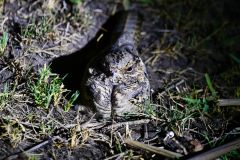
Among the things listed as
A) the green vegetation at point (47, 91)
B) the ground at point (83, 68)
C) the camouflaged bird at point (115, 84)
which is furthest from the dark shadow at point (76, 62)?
the camouflaged bird at point (115, 84)

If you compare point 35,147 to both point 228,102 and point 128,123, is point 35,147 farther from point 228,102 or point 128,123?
point 228,102

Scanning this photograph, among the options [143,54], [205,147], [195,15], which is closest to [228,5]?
[195,15]

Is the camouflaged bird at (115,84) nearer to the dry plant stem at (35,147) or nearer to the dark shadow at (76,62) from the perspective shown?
the dark shadow at (76,62)

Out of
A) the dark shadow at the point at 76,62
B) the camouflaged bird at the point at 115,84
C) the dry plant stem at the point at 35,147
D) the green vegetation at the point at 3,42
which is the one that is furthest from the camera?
the dark shadow at the point at 76,62

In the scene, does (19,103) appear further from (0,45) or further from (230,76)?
(230,76)

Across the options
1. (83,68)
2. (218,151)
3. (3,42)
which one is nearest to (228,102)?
(218,151)

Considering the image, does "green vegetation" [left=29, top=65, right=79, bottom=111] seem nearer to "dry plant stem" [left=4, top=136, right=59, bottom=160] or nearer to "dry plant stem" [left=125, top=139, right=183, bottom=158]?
"dry plant stem" [left=4, top=136, right=59, bottom=160]
